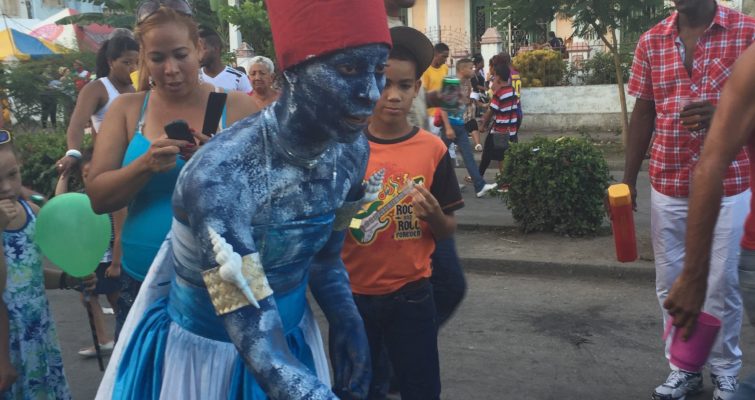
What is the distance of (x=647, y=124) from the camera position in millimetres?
4355

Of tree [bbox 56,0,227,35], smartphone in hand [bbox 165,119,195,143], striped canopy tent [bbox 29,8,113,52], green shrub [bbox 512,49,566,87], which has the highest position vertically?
tree [bbox 56,0,227,35]

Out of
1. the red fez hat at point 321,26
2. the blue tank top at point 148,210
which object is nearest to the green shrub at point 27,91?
the blue tank top at point 148,210

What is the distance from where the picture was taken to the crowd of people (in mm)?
1799

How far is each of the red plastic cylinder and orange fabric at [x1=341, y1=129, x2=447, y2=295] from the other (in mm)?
1228

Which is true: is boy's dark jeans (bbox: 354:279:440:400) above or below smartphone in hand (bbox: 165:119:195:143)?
below

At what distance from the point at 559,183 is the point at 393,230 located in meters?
4.33

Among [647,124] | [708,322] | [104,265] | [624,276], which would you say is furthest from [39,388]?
[624,276]

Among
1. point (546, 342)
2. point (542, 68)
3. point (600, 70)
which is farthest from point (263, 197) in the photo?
point (542, 68)

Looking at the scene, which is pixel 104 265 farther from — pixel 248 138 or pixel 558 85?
pixel 558 85

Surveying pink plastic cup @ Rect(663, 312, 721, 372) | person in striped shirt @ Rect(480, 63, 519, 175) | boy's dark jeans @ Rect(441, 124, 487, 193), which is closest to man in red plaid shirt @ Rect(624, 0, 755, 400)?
pink plastic cup @ Rect(663, 312, 721, 372)

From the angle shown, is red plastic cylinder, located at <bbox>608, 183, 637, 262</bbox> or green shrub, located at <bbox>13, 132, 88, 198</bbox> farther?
green shrub, located at <bbox>13, 132, 88, 198</bbox>

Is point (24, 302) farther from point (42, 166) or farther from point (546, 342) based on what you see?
point (42, 166)

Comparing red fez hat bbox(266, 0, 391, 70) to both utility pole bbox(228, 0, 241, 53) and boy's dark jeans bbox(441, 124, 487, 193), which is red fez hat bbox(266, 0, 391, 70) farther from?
utility pole bbox(228, 0, 241, 53)

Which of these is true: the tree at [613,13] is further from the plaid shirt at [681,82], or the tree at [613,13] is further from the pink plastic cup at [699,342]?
the pink plastic cup at [699,342]
